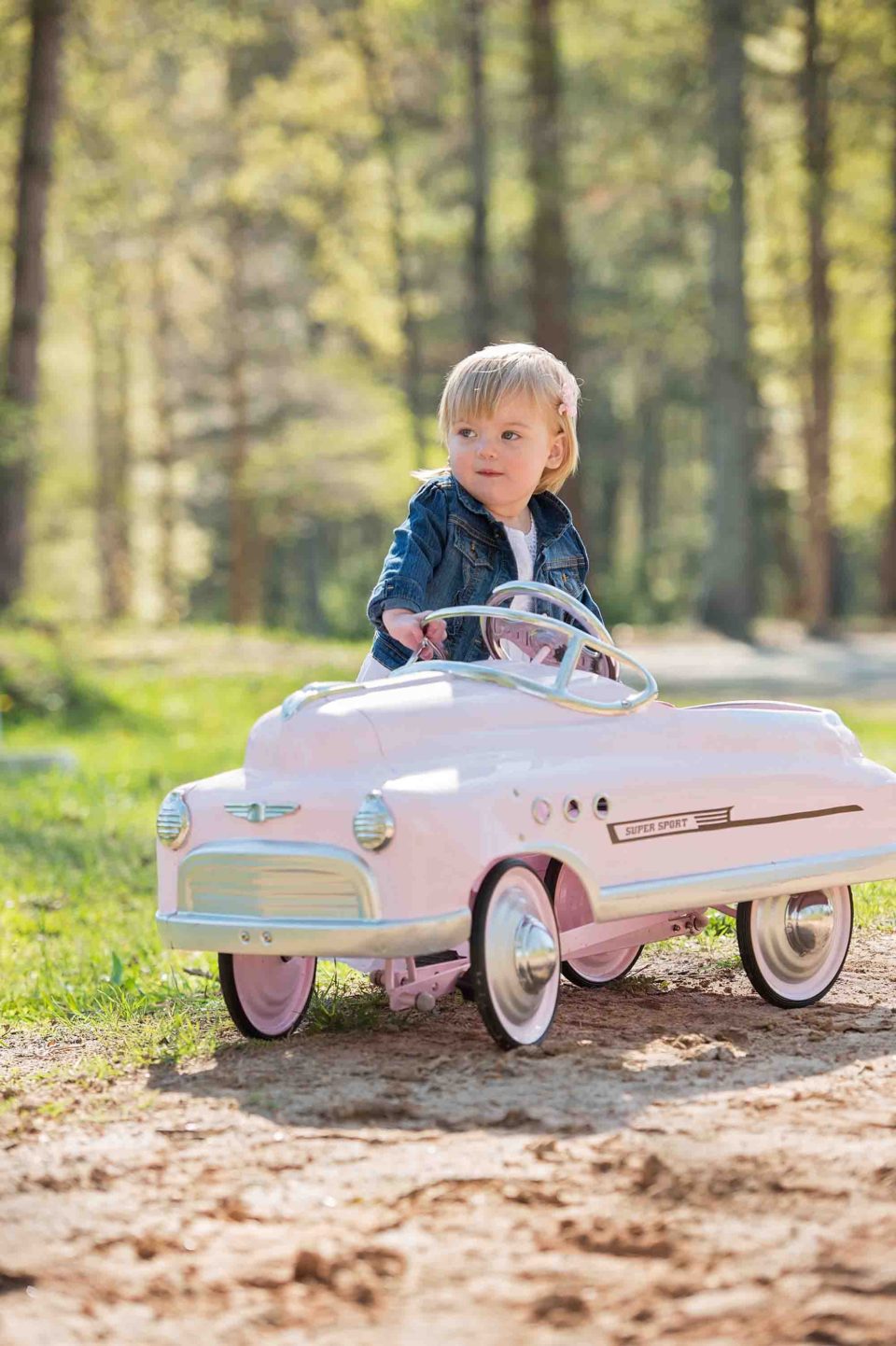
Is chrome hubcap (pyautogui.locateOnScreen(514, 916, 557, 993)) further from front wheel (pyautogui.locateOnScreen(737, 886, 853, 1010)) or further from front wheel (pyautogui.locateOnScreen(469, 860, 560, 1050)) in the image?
front wheel (pyautogui.locateOnScreen(737, 886, 853, 1010))

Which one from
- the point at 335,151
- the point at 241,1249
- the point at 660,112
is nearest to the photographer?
the point at 241,1249

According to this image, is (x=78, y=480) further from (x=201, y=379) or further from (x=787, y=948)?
(x=787, y=948)

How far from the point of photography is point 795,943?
16.6 ft

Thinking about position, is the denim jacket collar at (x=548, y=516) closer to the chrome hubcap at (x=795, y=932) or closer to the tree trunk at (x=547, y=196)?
the chrome hubcap at (x=795, y=932)

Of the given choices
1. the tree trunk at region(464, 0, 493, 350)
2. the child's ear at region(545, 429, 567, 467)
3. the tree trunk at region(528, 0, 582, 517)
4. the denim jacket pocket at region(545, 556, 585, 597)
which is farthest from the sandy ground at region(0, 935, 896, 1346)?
the tree trunk at region(464, 0, 493, 350)

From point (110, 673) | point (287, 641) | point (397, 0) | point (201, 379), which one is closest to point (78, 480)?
point (201, 379)

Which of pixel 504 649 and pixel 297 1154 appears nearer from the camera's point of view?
pixel 297 1154

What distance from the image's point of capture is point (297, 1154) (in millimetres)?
3525

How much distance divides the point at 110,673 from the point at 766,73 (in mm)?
13376

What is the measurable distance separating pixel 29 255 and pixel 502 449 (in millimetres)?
14595

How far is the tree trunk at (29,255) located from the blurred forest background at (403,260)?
0.10 feet

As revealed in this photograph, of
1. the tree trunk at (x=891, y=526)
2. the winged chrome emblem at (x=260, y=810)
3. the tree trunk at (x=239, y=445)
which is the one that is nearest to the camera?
the winged chrome emblem at (x=260, y=810)

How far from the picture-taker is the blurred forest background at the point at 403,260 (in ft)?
67.1

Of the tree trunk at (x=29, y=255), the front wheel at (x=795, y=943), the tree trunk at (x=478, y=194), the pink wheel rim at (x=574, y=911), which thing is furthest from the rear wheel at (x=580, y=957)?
the tree trunk at (x=478, y=194)
